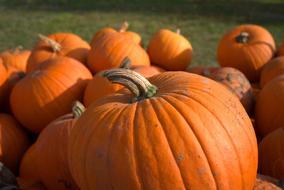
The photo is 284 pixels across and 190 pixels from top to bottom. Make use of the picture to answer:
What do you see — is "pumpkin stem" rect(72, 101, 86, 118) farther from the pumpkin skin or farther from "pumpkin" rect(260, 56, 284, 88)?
"pumpkin" rect(260, 56, 284, 88)

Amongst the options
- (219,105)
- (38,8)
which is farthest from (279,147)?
(38,8)

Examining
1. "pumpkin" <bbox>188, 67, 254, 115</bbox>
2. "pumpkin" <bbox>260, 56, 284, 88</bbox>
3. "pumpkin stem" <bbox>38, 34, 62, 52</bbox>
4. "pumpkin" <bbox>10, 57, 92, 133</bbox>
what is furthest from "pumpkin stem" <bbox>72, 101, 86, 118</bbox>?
"pumpkin" <bbox>260, 56, 284, 88</bbox>

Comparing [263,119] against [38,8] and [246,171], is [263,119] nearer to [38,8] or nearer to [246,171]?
[246,171]

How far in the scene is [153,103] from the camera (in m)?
1.60

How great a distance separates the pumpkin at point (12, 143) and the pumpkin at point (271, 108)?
1.57 metres

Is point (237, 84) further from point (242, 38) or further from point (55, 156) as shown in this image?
point (55, 156)

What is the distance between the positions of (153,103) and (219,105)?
249 mm

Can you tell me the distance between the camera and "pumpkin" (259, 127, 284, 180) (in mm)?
2092

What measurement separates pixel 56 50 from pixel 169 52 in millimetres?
920

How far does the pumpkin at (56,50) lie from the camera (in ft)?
11.3

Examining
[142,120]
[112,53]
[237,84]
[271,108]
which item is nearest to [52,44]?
[112,53]

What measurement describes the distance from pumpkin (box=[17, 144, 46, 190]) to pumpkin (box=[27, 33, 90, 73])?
0.94m

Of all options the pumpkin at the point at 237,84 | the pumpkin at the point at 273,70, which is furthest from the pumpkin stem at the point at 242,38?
the pumpkin at the point at 237,84

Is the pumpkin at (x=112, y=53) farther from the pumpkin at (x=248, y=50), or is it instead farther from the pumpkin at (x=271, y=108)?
the pumpkin at (x=271, y=108)
